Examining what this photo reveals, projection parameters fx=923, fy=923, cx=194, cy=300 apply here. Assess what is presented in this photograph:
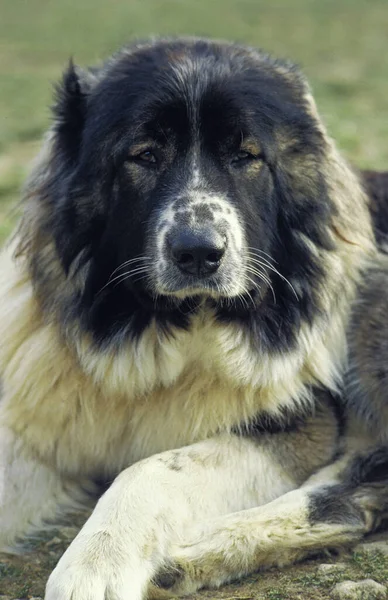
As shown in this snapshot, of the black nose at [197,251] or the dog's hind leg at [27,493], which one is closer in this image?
the black nose at [197,251]

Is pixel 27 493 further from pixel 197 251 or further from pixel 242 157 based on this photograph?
pixel 242 157

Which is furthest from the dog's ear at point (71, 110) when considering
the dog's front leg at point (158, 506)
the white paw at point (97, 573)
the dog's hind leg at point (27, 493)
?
the white paw at point (97, 573)

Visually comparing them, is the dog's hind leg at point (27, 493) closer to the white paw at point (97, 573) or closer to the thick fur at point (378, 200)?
the white paw at point (97, 573)

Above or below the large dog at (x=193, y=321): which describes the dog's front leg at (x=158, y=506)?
below

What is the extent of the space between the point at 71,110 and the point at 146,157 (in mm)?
467

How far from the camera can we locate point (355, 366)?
4.44 m

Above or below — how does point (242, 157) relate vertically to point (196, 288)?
above

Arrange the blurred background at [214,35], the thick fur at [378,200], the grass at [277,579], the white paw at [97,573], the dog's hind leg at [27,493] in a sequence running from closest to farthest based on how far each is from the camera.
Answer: the white paw at [97,573]
the grass at [277,579]
the dog's hind leg at [27,493]
the thick fur at [378,200]
the blurred background at [214,35]

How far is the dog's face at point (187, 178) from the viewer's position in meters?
3.69

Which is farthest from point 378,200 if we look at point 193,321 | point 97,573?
point 97,573

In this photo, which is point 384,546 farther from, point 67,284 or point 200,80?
point 200,80

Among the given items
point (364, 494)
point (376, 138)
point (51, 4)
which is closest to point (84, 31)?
point (51, 4)

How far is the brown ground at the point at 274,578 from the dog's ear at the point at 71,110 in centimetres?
172

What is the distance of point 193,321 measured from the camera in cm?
398
